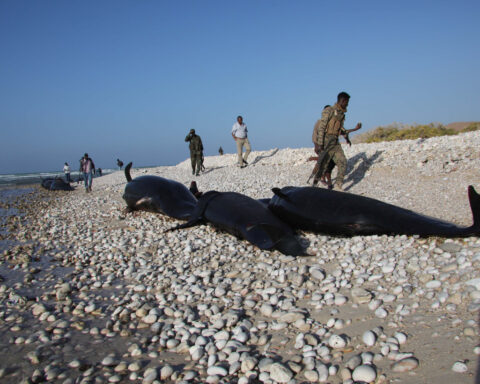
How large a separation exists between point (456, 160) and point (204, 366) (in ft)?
33.4

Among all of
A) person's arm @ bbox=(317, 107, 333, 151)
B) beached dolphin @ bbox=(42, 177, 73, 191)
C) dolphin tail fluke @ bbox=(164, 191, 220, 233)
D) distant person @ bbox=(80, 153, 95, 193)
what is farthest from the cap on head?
beached dolphin @ bbox=(42, 177, 73, 191)

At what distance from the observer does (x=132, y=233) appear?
6324 mm

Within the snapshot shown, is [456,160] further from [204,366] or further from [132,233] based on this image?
[204,366]

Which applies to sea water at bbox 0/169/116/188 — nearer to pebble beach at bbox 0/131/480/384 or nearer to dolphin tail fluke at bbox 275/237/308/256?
pebble beach at bbox 0/131/480/384

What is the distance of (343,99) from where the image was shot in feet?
27.7

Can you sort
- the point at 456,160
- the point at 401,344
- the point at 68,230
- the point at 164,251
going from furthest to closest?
the point at 456,160
the point at 68,230
the point at 164,251
the point at 401,344

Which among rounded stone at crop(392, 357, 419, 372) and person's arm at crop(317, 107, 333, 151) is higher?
person's arm at crop(317, 107, 333, 151)

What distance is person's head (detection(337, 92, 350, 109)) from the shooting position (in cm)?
840

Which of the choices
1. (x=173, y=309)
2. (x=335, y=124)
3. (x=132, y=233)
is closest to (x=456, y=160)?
(x=335, y=124)

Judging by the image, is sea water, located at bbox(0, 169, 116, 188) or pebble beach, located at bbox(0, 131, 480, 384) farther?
sea water, located at bbox(0, 169, 116, 188)

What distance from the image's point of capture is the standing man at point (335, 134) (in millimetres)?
8508

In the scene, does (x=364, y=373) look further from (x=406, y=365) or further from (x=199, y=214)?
(x=199, y=214)

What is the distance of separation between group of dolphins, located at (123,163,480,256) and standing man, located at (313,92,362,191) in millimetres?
2967

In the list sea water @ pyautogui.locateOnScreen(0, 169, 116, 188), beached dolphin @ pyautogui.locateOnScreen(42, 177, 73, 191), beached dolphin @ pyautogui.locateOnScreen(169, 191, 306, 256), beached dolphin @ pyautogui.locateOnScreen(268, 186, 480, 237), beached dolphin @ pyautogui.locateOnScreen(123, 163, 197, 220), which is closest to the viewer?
beached dolphin @ pyautogui.locateOnScreen(268, 186, 480, 237)
